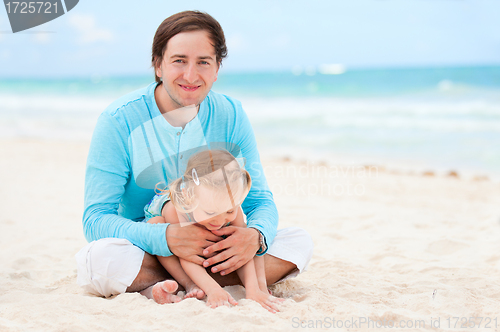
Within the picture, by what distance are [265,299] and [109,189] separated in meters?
1.01

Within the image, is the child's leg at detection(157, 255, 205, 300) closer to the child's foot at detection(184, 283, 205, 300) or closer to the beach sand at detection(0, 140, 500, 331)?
the child's foot at detection(184, 283, 205, 300)

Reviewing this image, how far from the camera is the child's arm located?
2.03 meters

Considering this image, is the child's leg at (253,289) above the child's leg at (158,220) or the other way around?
the other way around

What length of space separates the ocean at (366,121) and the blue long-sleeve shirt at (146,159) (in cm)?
577

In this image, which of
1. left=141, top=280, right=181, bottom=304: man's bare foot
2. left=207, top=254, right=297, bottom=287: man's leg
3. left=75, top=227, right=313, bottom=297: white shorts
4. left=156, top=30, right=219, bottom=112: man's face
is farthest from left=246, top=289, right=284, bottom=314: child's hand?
left=156, top=30, right=219, bottom=112: man's face

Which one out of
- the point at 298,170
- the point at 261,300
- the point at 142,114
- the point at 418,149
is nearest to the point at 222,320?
the point at 261,300

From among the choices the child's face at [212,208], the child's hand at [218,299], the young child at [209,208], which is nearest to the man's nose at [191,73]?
the young child at [209,208]

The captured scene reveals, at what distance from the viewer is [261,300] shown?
208 cm

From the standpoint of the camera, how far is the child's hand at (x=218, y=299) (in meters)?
2.01

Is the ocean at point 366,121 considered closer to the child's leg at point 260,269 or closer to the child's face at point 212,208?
the child's leg at point 260,269

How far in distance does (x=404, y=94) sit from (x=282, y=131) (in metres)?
9.66

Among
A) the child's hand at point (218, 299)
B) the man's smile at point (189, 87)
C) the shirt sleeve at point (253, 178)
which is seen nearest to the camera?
the child's hand at point (218, 299)

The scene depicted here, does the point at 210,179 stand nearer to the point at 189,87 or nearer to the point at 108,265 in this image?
the point at 189,87

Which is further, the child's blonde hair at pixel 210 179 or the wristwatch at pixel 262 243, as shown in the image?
the wristwatch at pixel 262 243
